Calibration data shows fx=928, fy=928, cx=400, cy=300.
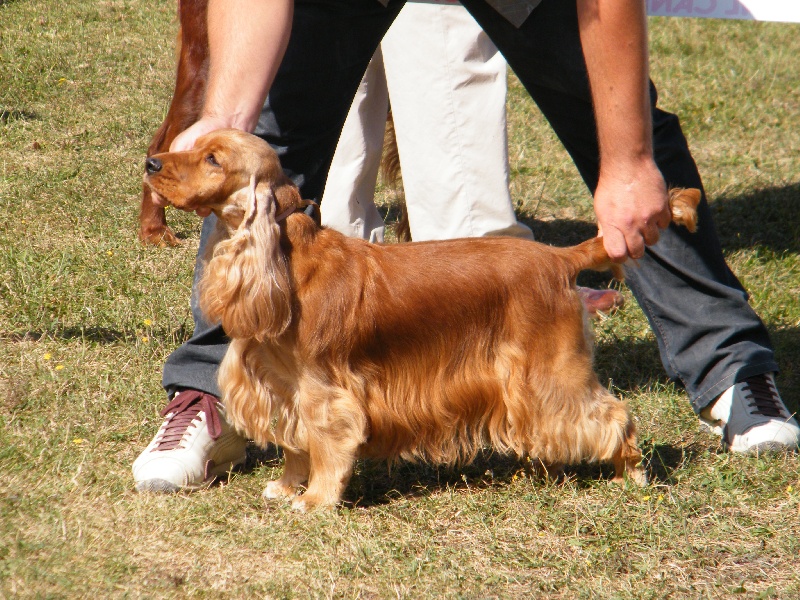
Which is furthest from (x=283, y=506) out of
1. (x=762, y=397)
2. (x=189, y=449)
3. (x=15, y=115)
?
(x=15, y=115)

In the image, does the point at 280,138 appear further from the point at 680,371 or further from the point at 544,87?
the point at 680,371

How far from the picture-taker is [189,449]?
10.3 ft

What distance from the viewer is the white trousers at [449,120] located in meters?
4.50

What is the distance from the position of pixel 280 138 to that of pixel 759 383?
6.72 ft

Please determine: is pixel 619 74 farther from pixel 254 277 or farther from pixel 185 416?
pixel 185 416

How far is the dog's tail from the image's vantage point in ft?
9.61

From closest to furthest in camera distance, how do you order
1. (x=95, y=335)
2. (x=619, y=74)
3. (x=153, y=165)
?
(x=153, y=165) → (x=619, y=74) → (x=95, y=335)

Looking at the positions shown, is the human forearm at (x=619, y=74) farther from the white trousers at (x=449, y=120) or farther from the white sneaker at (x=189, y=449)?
the white trousers at (x=449, y=120)

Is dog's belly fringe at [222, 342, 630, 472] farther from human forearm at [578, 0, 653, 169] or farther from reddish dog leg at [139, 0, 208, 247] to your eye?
reddish dog leg at [139, 0, 208, 247]

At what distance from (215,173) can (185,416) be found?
1.01 m

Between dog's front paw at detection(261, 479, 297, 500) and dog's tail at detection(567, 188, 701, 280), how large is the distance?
3.89ft

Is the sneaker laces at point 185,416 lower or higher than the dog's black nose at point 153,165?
lower

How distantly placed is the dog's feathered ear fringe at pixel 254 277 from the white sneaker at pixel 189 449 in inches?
24.2

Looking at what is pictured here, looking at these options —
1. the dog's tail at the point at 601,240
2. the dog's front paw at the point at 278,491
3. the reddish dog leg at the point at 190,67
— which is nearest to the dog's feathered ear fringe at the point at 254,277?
the dog's front paw at the point at 278,491
